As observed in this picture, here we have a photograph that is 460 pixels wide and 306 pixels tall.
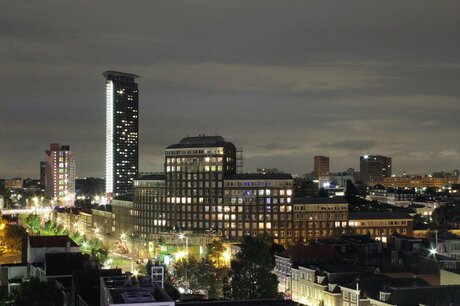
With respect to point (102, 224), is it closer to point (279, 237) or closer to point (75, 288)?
point (279, 237)

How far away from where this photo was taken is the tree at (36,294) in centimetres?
5250

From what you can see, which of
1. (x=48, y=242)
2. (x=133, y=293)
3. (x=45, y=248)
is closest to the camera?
(x=133, y=293)

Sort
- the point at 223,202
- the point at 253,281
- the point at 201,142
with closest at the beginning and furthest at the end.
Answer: the point at 253,281, the point at 223,202, the point at 201,142

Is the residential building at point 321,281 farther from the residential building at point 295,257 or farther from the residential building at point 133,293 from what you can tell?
the residential building at point 133,293

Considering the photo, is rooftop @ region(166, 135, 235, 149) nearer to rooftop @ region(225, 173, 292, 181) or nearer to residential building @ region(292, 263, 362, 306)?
rooftop @ region(225, 173, 292, 181)

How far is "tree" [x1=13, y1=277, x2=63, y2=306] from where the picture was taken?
52.5 metres

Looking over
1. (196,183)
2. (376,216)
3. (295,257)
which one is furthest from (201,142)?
(295,257)

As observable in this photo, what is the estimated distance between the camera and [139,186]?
16062 cm

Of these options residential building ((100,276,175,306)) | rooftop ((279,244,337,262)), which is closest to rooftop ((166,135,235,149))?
rooftop ((279,244,337,262))

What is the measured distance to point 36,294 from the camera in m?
52.6

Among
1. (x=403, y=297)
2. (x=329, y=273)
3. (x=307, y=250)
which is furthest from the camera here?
(x=307, y=250)

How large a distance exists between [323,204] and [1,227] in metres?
66.3

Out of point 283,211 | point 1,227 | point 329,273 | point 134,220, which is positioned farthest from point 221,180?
point 329,273

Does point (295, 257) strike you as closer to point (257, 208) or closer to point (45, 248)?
point (45, 248)
